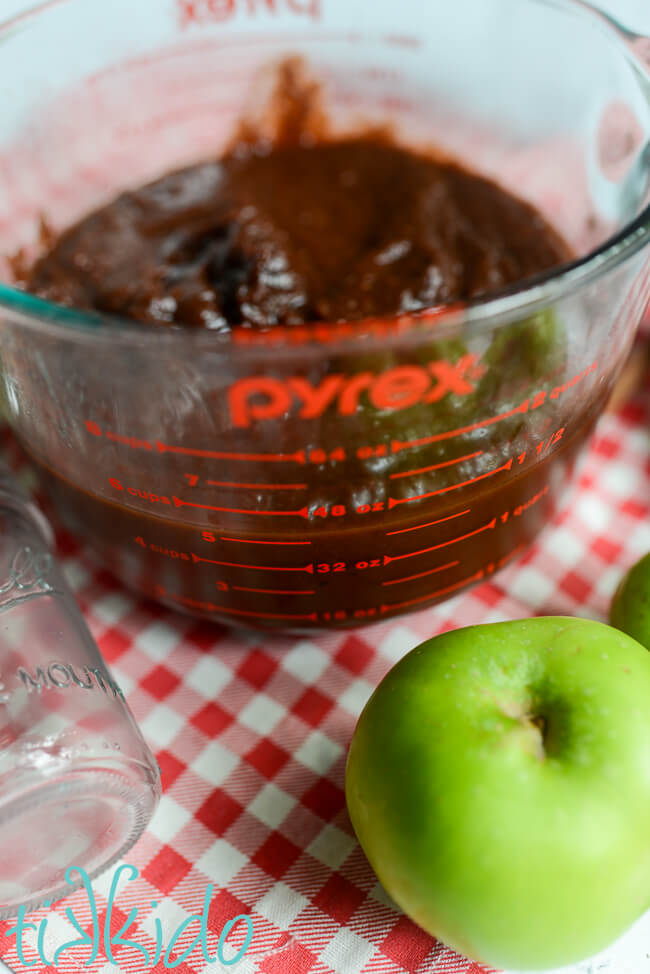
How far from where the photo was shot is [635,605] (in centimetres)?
72

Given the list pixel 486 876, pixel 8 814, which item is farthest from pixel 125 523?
pixel 486 876

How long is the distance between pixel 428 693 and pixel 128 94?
0.89 m

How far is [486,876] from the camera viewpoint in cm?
53

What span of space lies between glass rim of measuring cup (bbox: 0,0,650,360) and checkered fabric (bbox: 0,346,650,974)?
37cm

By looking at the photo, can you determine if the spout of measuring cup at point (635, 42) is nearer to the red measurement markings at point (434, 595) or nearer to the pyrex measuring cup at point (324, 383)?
the pyrex measuring cup at point (324, 383)

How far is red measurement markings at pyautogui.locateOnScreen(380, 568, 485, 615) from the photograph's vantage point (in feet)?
2.47

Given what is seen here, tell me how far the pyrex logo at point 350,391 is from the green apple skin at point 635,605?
0.26 m

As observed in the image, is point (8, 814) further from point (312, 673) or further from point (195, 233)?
point (195, 233)

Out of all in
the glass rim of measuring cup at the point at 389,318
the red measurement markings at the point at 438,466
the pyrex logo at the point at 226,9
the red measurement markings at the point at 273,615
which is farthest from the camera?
→ the pyrex logo at the point at 226,9

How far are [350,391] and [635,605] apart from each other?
34 cm

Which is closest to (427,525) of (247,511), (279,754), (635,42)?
(247,511)

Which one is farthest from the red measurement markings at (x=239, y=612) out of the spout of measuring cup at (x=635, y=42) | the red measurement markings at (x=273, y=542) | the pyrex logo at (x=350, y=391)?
the spout of measuring cup at (x=635, y=42)

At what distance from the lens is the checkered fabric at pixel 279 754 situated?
2.07 feet

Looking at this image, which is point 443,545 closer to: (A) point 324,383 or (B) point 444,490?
(B) point 444,490
